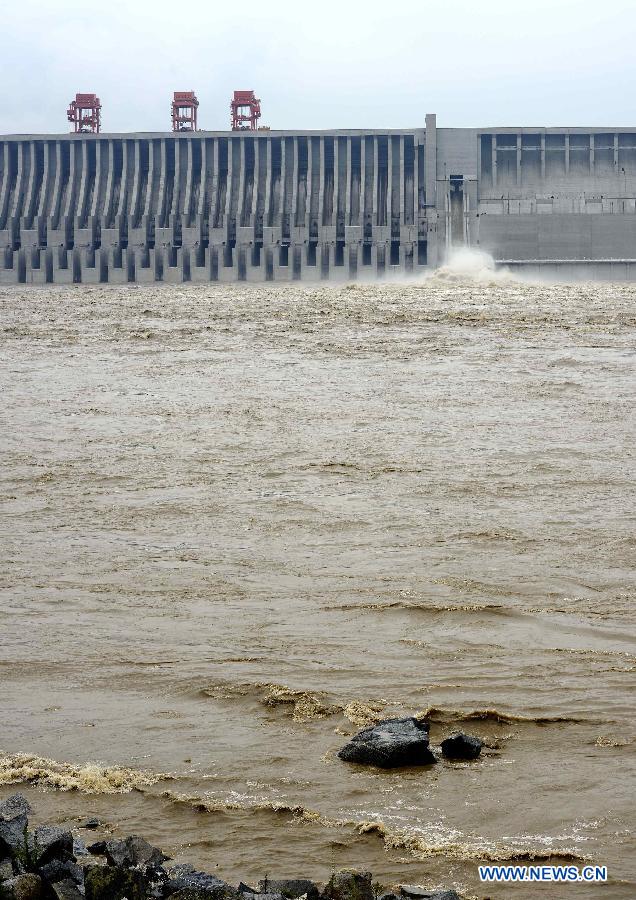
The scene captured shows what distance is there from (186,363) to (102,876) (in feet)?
36.4

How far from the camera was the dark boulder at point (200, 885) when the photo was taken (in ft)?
8.19

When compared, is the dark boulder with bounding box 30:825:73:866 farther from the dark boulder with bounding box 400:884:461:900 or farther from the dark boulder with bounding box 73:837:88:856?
the dark boulder with bounding box 400:884:461:900

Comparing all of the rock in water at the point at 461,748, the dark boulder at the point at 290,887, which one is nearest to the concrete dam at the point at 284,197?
the rock in water at the point at 461,748

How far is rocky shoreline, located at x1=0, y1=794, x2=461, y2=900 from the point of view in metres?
2.52

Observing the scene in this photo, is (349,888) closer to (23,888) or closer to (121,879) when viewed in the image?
(121,879)

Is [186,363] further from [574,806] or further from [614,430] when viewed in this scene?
[574,806]

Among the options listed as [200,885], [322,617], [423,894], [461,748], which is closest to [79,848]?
[200,885]

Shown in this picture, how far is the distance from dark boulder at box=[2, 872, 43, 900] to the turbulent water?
449 mm

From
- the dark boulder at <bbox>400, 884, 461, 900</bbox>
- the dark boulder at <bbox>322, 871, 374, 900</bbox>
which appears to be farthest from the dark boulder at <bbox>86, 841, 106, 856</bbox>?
the dark boulder at <bbox>400, 884, 461, 900</bbox>

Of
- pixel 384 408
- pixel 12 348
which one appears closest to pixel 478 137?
pixel 12 348

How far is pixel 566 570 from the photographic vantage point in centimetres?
531

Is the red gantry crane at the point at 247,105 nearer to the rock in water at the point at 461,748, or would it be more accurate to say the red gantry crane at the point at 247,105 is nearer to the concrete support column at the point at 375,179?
the concrete support column at the point at 375,179

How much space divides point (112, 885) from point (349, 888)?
0.54 metres

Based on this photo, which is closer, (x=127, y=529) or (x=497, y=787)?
(x=497, y=787)
